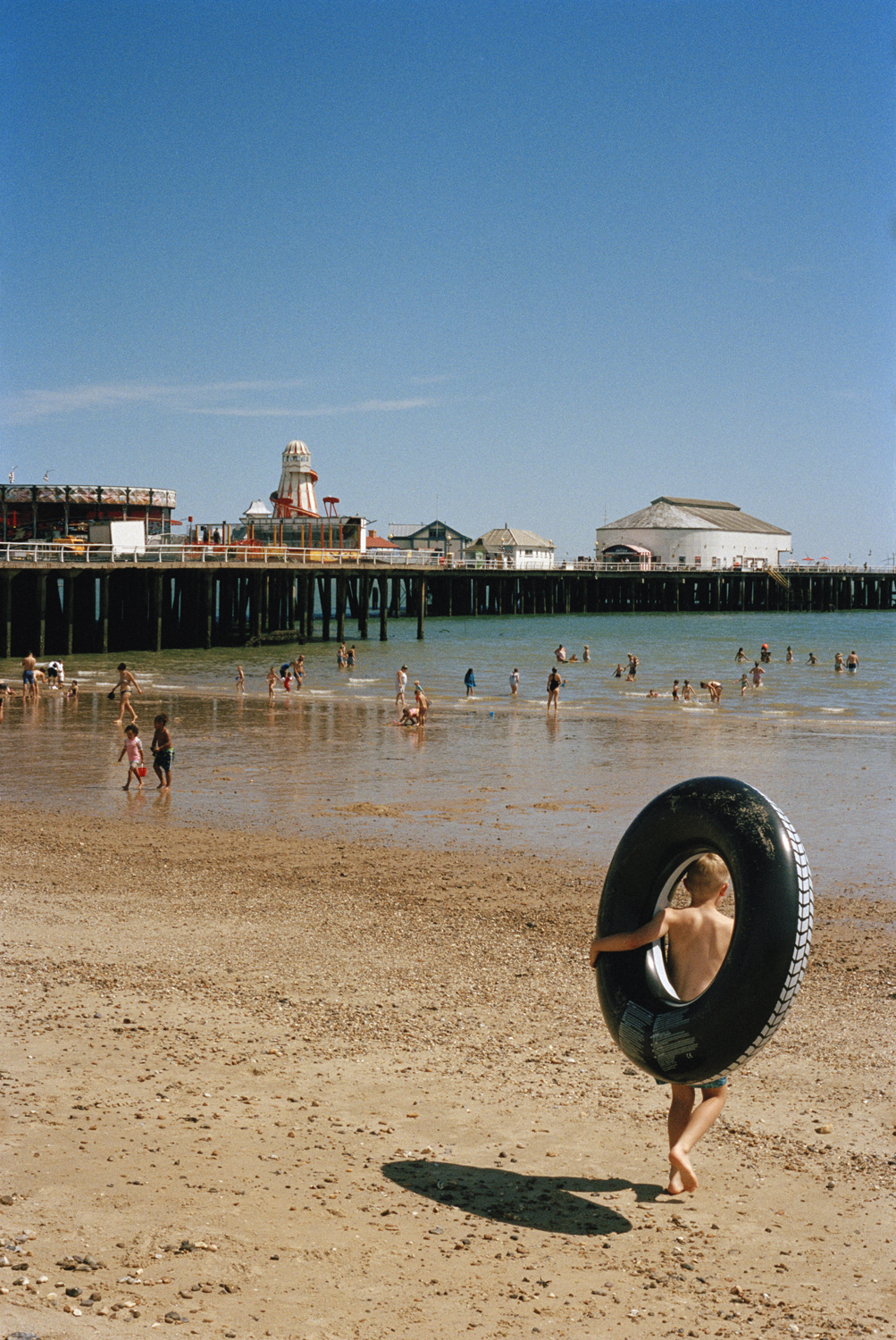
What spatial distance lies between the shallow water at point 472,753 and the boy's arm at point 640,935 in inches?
248

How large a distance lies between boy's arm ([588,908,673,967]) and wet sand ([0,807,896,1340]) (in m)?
0.97

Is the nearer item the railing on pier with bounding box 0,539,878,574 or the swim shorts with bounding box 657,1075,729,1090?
the swim shorts with bounding box 657,1075,729,1090

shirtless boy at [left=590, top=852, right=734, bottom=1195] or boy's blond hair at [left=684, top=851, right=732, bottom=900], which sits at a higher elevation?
boy's blond hair at [left=684, top=851, right=732, bottom=900]

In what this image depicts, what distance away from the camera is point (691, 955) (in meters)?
5.02

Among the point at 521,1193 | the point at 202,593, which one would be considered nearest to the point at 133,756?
the point at 521,1193

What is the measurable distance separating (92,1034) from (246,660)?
3645cm

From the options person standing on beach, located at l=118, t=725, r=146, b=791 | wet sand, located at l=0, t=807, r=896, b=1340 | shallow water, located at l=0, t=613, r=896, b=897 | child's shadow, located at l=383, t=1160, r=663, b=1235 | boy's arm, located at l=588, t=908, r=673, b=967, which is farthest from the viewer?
person standing on beach, located at l=118, t=725, r=146, b=791

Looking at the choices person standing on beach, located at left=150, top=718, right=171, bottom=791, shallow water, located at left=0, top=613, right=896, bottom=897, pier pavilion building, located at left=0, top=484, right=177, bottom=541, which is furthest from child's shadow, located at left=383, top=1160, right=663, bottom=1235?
pier pavilion building, located at left=0, top=484, right=177, bottom=541

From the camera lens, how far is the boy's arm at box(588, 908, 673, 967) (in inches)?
198

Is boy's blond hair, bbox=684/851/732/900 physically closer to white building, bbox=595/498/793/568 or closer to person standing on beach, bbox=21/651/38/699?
person standing on beach, bbox=21/651/38/699

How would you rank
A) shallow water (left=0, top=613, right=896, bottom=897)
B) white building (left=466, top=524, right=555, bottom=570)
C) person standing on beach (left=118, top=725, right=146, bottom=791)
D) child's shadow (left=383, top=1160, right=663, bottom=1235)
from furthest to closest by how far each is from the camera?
1. white building (left=466, top=524, right=555, bottom=570)
2. person standing on beach (left=118, top=725, right=146, bottom=791)
3. shallow water (left=0, top=613, right=896, bottom=897)
4. child's shadow (left=383, top=1160, right=663, bottom=1235)

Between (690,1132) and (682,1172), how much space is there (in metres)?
0.15

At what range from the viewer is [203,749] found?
20016 mm

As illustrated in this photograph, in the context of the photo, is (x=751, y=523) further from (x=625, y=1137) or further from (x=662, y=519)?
(x=625, y=1137)
